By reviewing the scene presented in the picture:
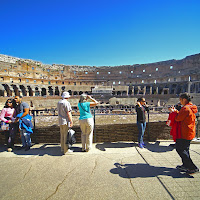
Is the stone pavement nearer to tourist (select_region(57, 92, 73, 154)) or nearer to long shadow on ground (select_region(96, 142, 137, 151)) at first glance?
long shadow on ground (select_region(96, 142, 137, 151))

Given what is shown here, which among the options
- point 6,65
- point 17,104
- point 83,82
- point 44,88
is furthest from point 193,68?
point 6,65

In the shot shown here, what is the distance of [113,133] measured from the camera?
3.79 m

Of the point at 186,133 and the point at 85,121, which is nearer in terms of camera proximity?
the point at 186,133

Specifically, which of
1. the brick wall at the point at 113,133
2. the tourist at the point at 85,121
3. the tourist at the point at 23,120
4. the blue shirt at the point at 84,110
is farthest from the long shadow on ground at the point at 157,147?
the tourist at the point at 23,120

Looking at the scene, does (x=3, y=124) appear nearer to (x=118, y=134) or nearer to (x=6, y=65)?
(x=118, y=134)

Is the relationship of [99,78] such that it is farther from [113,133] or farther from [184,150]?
[184,150]

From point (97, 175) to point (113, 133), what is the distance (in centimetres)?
170

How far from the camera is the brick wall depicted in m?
3.74

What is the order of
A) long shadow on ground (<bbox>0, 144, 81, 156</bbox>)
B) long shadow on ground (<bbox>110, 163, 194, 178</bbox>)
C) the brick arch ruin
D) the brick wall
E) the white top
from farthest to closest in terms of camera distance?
the brick arch ruin, the brick wall, long shadow on ground (<bbox>0, 144, 81, 156</bbox>), the white top, long shadow on ground (<bbox>110, 163, 194, 178</bbox>)

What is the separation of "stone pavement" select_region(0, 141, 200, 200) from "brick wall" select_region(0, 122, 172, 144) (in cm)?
50

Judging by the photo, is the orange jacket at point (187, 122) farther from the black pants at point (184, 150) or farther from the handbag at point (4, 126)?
the handbag at point (4, 126)

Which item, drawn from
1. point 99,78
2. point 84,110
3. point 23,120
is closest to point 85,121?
point 84,110

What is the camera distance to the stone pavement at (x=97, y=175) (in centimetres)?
179

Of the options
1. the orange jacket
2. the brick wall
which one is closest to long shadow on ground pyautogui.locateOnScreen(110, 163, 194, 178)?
the orange jacket
